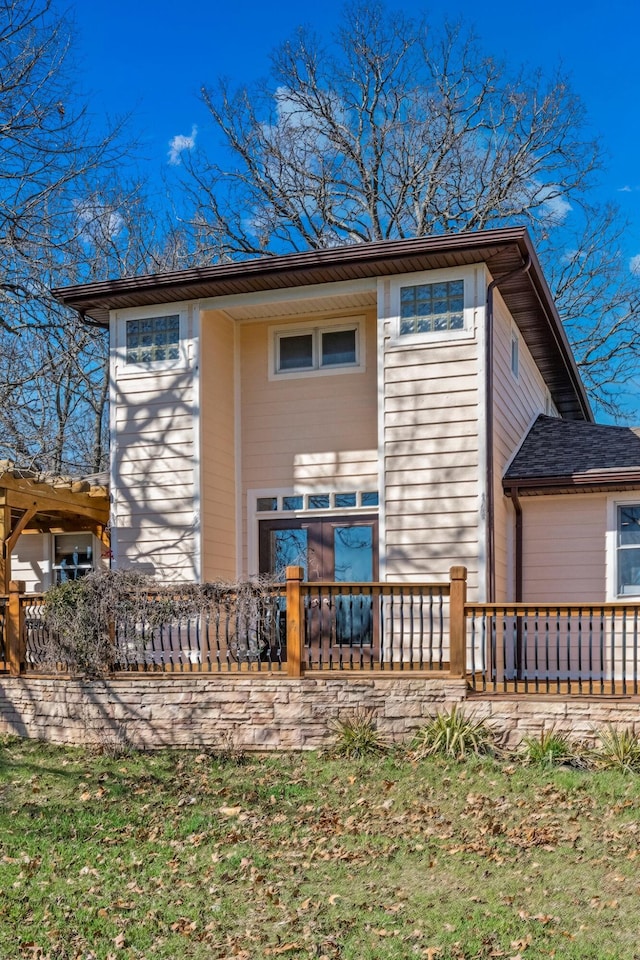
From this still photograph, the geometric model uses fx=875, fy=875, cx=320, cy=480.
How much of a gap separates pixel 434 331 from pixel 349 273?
1296mm

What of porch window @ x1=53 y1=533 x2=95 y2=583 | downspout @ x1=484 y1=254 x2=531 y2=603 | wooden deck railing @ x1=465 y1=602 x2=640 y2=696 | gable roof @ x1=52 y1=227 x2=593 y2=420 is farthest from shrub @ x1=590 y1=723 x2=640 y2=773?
porch window @ x1=53 y1=533 x2=95 y2=583

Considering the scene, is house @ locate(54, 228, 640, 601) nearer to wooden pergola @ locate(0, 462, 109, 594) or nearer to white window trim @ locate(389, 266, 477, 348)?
white window trim @ locate(389, 266, 477, 348)

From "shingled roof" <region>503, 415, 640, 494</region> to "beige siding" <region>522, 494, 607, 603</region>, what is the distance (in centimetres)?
34

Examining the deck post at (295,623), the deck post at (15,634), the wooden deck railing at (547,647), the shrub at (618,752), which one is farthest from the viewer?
the deck post at (15,634)

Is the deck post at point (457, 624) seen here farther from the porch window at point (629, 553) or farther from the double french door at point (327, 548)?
the porch window at point (629, 553)

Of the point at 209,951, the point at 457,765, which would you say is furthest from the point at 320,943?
the point at 457,765

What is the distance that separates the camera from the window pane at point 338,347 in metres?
12.0

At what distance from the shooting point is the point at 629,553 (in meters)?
11.1

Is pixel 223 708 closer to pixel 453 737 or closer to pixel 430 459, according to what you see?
pixel 453 737

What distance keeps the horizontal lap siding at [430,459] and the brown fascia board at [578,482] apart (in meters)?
1.18

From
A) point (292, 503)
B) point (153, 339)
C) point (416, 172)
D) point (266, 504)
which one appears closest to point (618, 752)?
point (292, 503)

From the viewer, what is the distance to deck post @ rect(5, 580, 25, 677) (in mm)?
10414

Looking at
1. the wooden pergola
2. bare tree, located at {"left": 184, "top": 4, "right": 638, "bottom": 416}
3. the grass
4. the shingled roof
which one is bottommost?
the grass

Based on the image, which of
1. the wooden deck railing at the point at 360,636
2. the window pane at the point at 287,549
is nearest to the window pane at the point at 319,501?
the window pane at the point at 287,549
